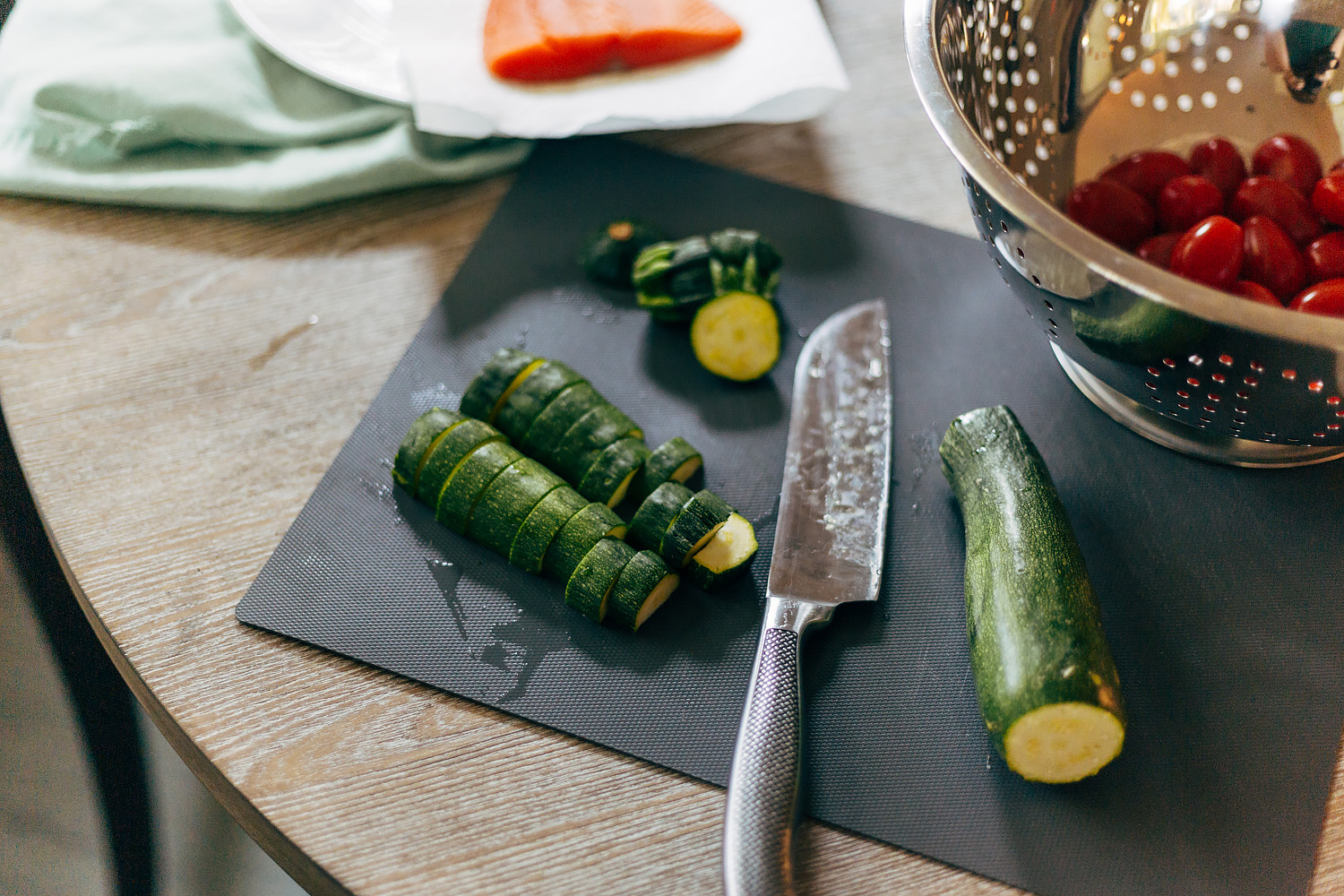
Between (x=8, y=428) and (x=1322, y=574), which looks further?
(x=8, y=428)

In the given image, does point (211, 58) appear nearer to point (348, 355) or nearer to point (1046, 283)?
point (348, 355)

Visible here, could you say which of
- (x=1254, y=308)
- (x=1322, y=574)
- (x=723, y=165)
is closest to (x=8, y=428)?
(x=723, y=165)

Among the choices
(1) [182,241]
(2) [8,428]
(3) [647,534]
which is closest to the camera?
(3) [647,534]

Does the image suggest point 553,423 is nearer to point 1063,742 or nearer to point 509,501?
point 509,501

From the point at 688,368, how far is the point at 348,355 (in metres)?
0.57

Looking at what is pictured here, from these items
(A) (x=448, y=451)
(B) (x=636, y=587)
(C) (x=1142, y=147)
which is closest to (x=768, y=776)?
(B) (x=636, y=587)

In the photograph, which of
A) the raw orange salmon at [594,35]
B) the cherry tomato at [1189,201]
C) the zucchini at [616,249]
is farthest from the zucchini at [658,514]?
the raw orange salmon at [594,35]

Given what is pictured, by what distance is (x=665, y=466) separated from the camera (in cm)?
133

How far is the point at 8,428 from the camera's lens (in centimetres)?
144

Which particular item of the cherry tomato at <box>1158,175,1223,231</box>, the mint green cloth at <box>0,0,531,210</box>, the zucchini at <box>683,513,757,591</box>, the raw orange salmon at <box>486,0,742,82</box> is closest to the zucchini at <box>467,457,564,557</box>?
the zucchini at <box>683,513,757,591</box>

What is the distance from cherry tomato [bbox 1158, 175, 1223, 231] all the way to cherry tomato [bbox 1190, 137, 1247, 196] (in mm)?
49

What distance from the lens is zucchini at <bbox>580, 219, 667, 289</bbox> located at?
1.61 metres

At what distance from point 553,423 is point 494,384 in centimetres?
Answer: 11

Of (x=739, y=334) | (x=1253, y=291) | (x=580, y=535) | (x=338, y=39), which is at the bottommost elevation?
(x=580, y=535)
